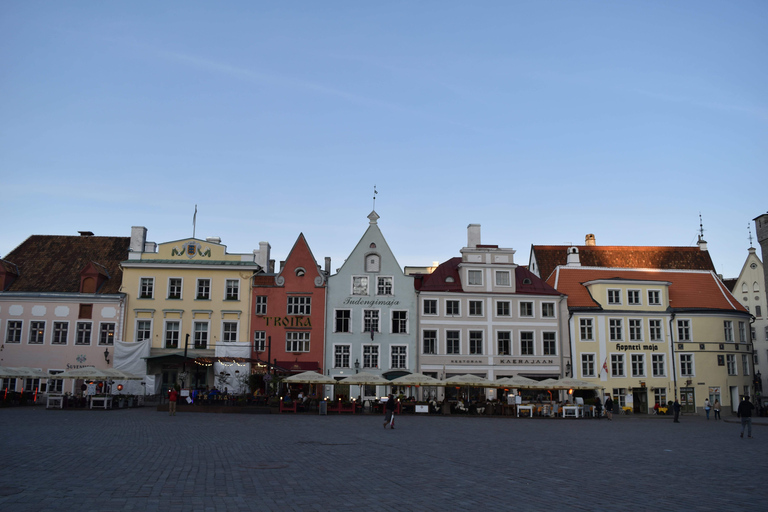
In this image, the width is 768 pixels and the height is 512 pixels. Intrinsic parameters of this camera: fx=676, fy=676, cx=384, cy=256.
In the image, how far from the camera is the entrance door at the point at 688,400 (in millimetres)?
50469

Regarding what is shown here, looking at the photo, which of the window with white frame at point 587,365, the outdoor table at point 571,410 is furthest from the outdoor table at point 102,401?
the window with white frame at point 587,365

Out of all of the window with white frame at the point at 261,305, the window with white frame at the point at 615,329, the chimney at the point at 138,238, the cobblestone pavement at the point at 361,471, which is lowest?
the cobblestone pavement at the point at 361,471

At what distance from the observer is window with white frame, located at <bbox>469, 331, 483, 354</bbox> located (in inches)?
1978

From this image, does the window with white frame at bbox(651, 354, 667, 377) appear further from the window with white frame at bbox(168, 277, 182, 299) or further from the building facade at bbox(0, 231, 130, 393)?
the building facade at bbox(0, 231, 130, 393)

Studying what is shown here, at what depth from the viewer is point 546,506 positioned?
10.2 meters

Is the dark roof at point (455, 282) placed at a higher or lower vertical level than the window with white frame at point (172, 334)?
higher

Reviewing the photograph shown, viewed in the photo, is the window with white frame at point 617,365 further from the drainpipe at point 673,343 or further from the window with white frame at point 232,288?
the window with white frame at point 232,288

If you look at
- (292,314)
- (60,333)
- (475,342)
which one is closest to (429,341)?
(475,342)

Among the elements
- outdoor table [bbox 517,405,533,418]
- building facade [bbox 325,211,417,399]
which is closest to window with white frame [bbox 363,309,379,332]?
building facade [bbox 325,211,417,399]

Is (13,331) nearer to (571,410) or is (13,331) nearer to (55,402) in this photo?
(55,402)

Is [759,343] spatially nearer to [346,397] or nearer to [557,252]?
[557,252]

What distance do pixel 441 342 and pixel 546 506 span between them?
39.9m

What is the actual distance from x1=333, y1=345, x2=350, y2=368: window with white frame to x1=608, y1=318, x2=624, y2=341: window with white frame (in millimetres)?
19902

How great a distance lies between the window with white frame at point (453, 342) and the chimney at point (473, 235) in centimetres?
874
